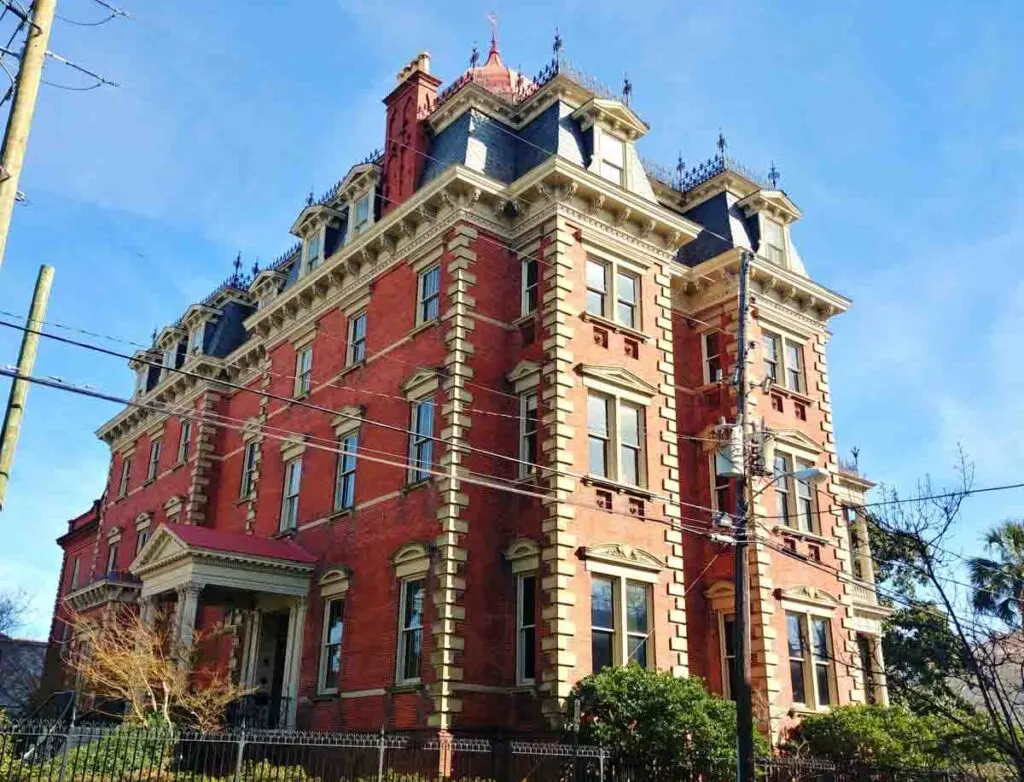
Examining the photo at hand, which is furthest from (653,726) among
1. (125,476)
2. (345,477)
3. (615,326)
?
(125,476)

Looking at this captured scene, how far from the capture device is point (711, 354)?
2927 centimetres

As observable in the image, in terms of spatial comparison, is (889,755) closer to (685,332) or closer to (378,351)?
(685,332)

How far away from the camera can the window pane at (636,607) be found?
22672 mm

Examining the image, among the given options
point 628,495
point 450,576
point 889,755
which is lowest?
point 889,755

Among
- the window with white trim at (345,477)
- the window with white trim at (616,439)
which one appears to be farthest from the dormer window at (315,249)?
the window with white trim at (616,439)

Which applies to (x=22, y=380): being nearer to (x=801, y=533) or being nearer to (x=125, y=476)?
(x=801, y=533)

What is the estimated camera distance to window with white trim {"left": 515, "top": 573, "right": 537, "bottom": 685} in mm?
21844

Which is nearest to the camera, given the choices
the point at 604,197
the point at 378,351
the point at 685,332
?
the point at 604,197

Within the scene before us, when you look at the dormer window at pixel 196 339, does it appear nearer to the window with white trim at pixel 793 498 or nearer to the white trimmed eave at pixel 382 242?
the white trimmed eave at pixel 382 242

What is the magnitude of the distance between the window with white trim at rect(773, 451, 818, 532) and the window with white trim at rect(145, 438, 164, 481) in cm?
2666

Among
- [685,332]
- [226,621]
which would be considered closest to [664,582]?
[685,332]

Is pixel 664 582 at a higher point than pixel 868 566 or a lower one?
lower

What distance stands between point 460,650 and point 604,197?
12228 millimetres

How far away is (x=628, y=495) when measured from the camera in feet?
77.8
